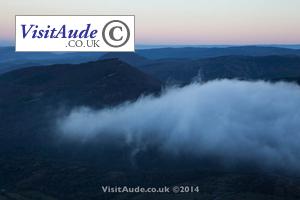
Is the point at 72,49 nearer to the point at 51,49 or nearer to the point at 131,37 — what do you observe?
the point at 51,49

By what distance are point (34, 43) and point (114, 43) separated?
25351 millimetres

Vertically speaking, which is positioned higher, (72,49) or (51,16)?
(51,16)

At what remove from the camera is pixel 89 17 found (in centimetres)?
14725

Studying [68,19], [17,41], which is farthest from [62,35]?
[17,41]

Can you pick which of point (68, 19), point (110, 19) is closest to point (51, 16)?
point (68, 19)

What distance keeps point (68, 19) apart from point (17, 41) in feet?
59.3

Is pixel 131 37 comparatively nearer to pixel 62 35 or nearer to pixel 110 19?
pixel 110 19

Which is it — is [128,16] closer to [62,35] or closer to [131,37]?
[131,37]

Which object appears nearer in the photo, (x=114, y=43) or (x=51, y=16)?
(x=51, y=16)

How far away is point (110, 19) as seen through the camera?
492 ft

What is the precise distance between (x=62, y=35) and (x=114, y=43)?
712 inches

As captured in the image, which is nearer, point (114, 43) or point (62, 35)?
point (62, 35)

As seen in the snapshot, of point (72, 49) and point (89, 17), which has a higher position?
point (89, 17)

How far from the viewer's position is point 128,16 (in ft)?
486
